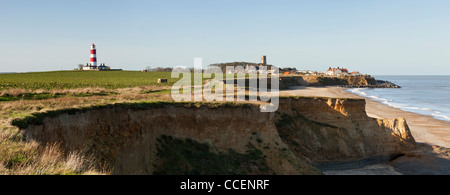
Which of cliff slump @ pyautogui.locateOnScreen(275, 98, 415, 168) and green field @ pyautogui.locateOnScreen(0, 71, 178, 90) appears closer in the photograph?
cliff slump @ pyautogui.locateOnScreen(275, 98, 415, 168)

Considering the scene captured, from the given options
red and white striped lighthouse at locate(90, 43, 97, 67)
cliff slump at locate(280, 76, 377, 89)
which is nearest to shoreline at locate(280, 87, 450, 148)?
cliff slump at locate(280, 76, 377, 89)

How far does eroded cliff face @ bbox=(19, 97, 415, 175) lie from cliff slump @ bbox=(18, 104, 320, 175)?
5cm

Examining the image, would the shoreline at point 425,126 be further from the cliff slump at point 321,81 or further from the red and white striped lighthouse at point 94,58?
the red and white striped lighthouse at point 94,58

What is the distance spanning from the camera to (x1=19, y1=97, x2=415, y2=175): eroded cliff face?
14.5 meters

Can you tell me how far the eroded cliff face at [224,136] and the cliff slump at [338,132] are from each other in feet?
0.29

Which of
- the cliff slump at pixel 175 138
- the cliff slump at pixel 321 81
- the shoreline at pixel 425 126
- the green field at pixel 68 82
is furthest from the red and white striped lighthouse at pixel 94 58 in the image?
the cliff slump at pixel 175 138

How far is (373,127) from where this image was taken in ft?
92.1

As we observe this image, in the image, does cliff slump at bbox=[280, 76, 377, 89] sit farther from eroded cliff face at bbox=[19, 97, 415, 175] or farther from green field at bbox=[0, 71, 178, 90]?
eroded cliff face at bbox=[19, 97, 415, 175]

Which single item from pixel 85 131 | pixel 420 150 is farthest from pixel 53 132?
pixel 420 150

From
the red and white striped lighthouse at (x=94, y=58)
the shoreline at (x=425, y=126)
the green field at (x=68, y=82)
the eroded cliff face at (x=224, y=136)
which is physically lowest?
the shoreline at (x=425, y=126)

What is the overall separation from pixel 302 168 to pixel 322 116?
9.03 m

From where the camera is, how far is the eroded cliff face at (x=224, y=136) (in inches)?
571
